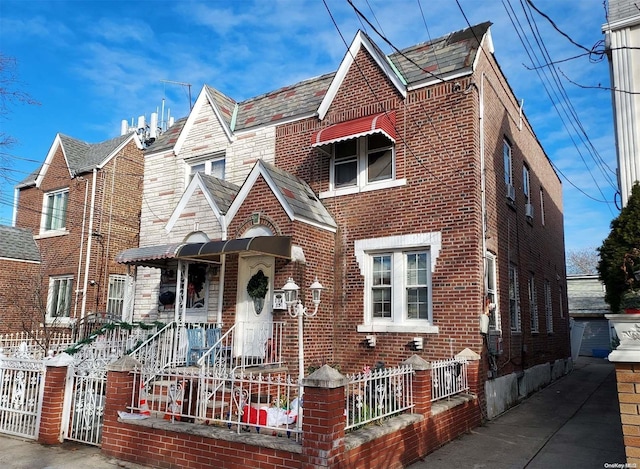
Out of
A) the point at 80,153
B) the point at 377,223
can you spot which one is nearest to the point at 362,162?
the point at 377,223

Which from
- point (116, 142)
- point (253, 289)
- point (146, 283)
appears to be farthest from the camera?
point (116, 142)

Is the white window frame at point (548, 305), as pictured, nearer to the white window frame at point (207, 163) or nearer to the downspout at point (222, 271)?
the downspout at point (222, 271)

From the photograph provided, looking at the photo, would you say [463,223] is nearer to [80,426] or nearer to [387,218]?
[387,218]

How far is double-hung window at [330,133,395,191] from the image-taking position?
11750 millimetres

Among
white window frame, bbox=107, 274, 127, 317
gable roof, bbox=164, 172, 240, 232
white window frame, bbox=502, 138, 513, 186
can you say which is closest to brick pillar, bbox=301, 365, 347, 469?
gable roof, bbox=164, 172, 240, 232

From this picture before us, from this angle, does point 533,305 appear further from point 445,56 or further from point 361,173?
point 445,56

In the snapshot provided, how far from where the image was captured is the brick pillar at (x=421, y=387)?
7363 millimetres

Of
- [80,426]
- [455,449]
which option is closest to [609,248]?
[455,449]

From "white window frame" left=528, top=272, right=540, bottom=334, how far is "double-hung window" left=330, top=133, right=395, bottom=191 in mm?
6054

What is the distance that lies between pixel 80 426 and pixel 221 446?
3161 mm

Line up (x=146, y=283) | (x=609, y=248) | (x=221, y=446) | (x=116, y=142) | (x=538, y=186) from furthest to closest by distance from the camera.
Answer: (x=116, y=142) < (x=538, y=186) < (x=146, y=283) < (x=609, y=248) < (x=221, y=446)

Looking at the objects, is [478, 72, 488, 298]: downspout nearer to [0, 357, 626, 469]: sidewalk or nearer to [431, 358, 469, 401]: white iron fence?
[431, 358, 469, 401]: white iron fence

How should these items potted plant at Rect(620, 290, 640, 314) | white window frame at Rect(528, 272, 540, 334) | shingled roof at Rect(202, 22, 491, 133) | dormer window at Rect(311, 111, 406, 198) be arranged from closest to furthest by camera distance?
potted plant at Rect(620, 290, 640, 314) < shingled roof at Rect(202, 22, 491, 133) < dormer window at Rect(311, 111, 406, 198) < white window frame at Rect(528, 272, 540, 334)

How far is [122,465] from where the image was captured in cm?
671
